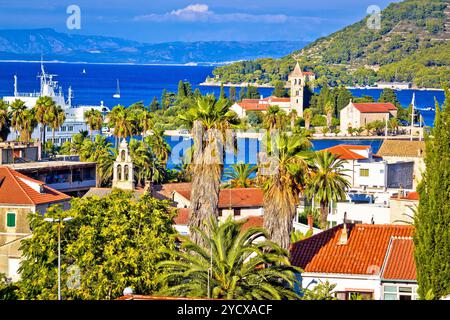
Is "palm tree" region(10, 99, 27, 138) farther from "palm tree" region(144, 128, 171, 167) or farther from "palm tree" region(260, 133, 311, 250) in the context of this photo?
"palm tree" region(260, 133, 311, 250)

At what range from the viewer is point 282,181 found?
2016cm

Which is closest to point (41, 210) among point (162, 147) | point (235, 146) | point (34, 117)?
point (235, 146)

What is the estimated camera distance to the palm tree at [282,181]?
65.8 ft

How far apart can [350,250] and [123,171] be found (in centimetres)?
1625

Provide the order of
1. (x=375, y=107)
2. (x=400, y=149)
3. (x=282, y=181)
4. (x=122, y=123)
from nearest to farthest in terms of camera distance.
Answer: (x=282, y=181), (x=122, y=123), (x=400, y=149), (x=375, y=107)

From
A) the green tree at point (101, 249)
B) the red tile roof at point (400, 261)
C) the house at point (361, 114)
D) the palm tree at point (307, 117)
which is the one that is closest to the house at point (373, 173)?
the green tree at point (101, 249)

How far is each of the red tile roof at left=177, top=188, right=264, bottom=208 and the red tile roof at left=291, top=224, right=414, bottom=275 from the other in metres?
15.7

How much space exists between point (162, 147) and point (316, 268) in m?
35.6

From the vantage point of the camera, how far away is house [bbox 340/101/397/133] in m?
136

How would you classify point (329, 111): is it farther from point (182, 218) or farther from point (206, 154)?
point (206, 154)

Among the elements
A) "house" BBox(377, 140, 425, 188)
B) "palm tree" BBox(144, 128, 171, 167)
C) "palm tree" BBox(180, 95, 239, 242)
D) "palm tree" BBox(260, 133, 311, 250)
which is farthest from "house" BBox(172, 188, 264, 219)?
"house" BBox(377, 140, 425, 188)

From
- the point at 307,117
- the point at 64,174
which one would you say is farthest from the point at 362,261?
the point at 307,117

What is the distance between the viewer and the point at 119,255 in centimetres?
1847
